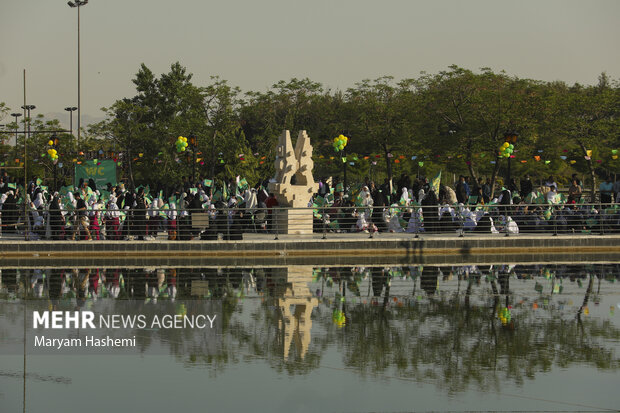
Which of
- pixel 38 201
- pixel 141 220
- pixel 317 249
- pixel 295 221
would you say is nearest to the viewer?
pixel 317 249

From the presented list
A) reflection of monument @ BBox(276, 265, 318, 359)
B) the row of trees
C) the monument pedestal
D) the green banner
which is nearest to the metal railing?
the monument pedestal

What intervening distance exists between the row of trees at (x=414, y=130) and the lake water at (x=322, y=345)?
3058 centimetres

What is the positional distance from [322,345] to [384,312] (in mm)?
3065

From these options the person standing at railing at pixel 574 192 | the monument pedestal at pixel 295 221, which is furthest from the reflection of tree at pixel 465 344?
the person standing at railing at pixel 574 192

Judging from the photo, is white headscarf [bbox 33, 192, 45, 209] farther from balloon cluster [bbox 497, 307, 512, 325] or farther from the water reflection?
balloon cluster [bbox 497, 307, 512, 325]

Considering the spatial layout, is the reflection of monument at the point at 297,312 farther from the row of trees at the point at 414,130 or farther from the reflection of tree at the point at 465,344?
the row of trees at the point at 414,130

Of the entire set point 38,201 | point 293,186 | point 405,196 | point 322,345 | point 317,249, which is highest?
point 293,186

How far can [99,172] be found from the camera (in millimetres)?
40750

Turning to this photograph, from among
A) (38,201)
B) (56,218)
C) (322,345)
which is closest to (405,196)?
(56,218)

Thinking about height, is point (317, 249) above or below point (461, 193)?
below

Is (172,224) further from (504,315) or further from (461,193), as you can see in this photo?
(504,315)

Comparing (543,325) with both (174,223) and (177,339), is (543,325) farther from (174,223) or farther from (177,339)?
(174,223)

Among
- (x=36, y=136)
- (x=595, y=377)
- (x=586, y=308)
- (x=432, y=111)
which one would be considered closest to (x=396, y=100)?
(x=432, y=111)

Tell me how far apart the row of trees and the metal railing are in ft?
63.1
